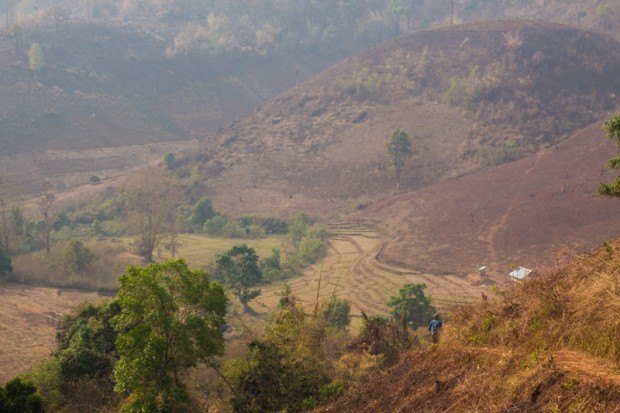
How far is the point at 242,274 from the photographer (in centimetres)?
3528

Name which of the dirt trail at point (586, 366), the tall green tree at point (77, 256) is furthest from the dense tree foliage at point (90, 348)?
the tall green tree at point (77, 256)

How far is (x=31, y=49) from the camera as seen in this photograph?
300 ft

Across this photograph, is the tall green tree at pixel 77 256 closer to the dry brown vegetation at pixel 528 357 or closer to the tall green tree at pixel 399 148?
the tall green tree at pixel 399 148

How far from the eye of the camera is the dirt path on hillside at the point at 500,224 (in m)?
38.0

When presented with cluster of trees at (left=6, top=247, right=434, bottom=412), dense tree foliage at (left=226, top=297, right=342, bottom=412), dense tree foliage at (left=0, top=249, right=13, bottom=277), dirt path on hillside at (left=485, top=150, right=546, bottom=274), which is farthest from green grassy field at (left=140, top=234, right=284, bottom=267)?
dense tree foliage at (left=226, top=297, right=342, bottom=412)

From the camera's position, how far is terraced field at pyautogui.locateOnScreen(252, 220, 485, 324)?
112 feet

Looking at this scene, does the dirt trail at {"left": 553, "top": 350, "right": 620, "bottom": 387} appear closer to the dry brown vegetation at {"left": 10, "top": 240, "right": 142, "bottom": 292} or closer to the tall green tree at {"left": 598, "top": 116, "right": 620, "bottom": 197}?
the tall green tree at {"left": 598, "top": 116, "right": 620, "bottom": 197}

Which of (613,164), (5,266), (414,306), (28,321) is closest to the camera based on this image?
(613,164)

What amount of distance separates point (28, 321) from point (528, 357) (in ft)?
91.5

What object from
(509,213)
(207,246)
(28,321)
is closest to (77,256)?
(28,321)

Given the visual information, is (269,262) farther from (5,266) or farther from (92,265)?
(5,266)

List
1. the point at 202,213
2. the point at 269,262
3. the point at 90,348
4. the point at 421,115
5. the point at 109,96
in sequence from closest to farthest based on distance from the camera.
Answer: the point at 90,348, the point at 269,262, the point at 202,213, the point at 421,115, the point at 109,96

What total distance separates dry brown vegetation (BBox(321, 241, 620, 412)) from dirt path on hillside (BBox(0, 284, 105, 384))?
17.3 meters

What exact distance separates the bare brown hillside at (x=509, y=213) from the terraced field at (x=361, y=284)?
1.56 meters
